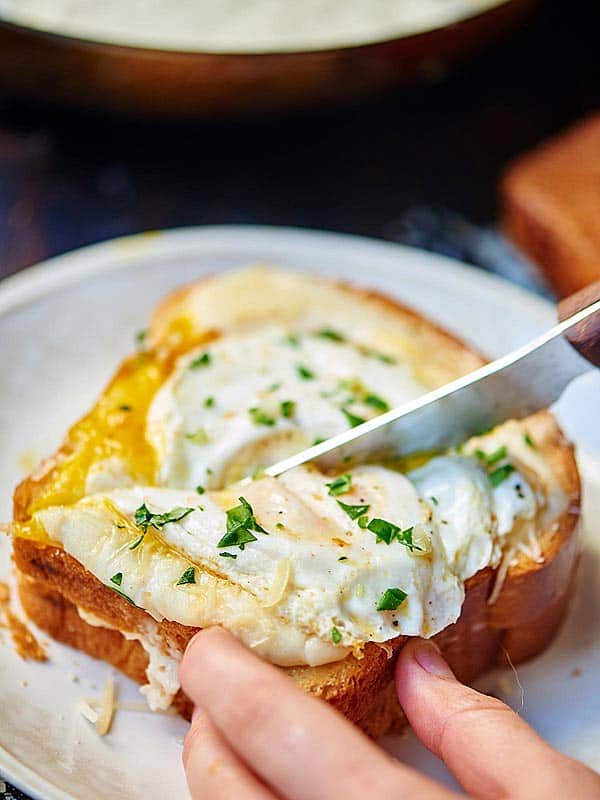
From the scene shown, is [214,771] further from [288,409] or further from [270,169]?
[270,169]

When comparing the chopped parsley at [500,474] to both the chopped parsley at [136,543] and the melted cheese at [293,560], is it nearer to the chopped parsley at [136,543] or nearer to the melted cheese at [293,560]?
the melted cheese at [293,560]

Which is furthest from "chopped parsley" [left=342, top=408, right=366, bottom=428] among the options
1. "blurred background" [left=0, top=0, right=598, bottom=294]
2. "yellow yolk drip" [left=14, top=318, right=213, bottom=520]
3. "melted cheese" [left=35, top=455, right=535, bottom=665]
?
"blurred background" [left=0, top=0, right=598, bottom=294]

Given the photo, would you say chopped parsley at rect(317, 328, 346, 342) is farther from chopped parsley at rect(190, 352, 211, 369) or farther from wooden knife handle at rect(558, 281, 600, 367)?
wooden knife handle at rect(558, 281, 600, 367)

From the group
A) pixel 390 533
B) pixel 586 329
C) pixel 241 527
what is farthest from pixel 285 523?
pixel 586 329

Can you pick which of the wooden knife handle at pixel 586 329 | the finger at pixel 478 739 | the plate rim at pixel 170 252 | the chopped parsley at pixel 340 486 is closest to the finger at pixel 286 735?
the finger at pixel 478 739

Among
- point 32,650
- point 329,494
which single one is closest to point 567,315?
point 329,494

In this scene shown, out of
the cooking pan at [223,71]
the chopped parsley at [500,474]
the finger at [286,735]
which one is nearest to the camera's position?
the finger at [286,735]

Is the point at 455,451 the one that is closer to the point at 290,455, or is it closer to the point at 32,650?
the point at 290,455
